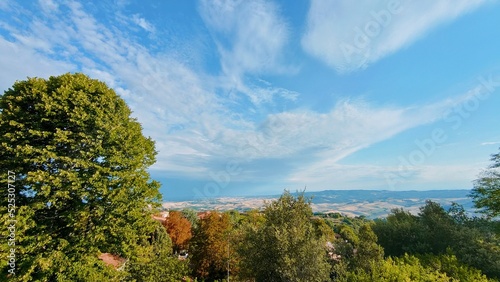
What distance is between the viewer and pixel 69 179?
37.8 ft

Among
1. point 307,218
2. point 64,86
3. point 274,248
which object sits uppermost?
point 64,86

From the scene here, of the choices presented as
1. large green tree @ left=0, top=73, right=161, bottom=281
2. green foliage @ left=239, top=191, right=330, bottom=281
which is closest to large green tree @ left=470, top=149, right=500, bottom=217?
green foliage @ left=239, top=191, right=330, bottom=281

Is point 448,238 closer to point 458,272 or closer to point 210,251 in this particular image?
point 458,272

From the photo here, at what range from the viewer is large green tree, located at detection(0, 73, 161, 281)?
11195mm

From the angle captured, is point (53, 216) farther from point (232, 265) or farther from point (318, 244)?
point (232, 265)

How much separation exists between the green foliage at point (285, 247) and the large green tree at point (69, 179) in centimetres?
690

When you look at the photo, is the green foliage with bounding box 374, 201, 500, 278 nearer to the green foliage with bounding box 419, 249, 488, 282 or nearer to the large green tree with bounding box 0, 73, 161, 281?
the green foliage with bounding box 419, 249, 488, 282

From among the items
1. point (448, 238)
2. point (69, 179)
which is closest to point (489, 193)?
point (448, 238)

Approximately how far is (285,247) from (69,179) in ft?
40.6

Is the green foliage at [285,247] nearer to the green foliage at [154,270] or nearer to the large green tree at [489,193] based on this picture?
the green foliage at [154,270]

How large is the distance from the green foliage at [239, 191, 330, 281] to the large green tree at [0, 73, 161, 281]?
6900 millimetres

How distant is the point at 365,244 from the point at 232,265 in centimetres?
1619

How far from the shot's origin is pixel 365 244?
891 inches

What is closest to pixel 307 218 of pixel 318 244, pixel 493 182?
pixel 318 244
